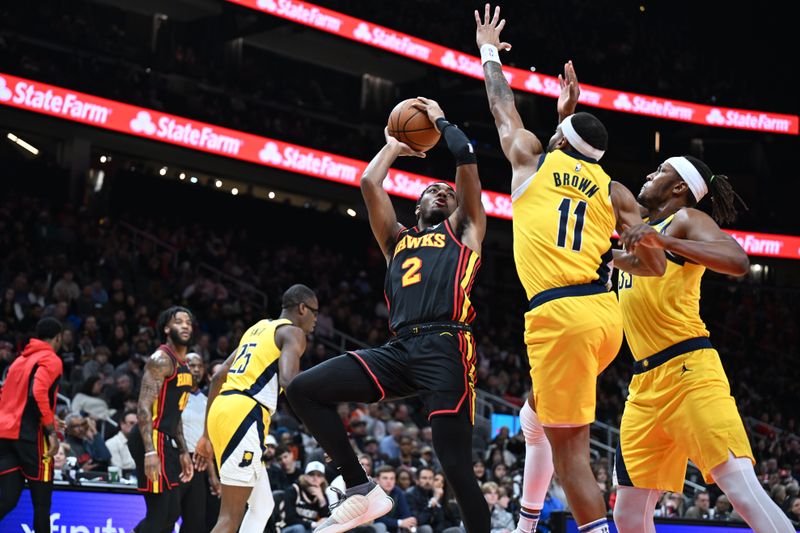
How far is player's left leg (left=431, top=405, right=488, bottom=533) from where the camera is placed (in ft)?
15.7

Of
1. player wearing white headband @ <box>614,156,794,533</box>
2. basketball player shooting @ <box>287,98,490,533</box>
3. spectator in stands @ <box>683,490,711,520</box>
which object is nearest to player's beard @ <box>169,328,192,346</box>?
basketball player shooting @ <box>287,98,490,533</box>

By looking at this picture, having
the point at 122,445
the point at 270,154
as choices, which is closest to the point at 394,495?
the point at 122,445

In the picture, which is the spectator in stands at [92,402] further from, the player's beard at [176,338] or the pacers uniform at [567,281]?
the pacers uniform at [567,281]

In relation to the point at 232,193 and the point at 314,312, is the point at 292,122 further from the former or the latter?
the point at 314,312

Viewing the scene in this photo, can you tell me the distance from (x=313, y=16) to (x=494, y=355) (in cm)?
861

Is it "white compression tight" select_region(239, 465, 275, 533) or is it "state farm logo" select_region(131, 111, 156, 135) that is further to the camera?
"state farm logo" select_region(131, 111, 156, 135)

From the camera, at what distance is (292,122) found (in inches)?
938

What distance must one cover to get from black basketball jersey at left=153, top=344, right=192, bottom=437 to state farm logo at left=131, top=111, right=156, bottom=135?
38.3 feet

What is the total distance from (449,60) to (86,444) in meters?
15.6

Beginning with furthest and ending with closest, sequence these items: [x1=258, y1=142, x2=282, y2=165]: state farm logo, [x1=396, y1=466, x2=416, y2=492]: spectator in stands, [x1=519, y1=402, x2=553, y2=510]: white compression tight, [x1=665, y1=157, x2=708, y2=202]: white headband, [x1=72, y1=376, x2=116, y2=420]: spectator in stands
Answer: [x1=258, y1=142, x2=282, y2=165]: state farm logo
[x1=72, y1=376, x2=116, y2=420]: spectator in stands
[x1=396, y1=466, x2=416, y2=492]: spectator in stands
[x1=519, y1=402, x2=553, y2=510]: white compression tight
[x1=665, y1=157, x2=708, y2=202]: white headband

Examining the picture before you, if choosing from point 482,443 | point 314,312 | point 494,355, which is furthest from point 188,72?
point 314,312

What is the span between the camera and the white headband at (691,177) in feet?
17.7

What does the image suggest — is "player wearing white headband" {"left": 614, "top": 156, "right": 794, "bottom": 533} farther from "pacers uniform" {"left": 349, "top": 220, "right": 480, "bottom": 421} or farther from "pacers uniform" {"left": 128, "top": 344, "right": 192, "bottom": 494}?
"pacers uniform" {"left": 128, "top": 344, "right": 192, "bottom": 494}

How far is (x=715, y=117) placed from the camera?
27.0 meters
